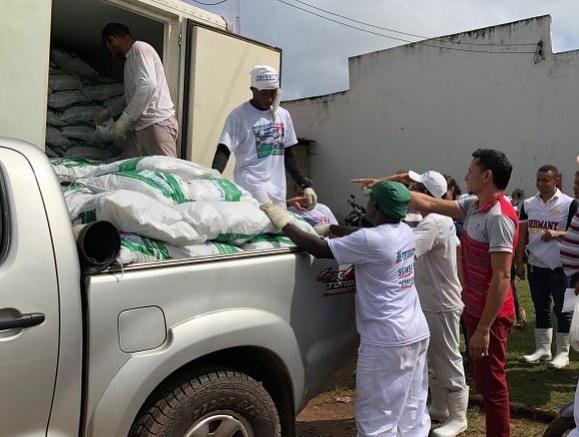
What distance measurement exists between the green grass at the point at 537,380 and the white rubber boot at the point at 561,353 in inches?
1.9

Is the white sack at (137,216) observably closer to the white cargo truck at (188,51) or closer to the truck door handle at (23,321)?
the truck door handle at (23,321)

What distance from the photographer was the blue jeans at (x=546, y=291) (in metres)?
5.74

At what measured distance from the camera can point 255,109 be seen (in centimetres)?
456

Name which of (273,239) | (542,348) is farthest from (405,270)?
(542,348)

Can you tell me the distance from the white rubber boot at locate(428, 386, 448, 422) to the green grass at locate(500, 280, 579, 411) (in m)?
0.87

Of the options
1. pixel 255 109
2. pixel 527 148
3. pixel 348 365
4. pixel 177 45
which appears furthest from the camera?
pixel 527 148

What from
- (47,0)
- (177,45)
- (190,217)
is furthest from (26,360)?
(177,45)

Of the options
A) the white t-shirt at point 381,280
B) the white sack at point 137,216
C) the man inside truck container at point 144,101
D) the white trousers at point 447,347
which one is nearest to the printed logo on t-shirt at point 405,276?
the white t-shirt at point 381,280

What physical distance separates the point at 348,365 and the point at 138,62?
9.24 ft

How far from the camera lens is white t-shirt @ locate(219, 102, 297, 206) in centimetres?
450

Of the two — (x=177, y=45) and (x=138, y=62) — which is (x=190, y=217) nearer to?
(x=138, y=62)

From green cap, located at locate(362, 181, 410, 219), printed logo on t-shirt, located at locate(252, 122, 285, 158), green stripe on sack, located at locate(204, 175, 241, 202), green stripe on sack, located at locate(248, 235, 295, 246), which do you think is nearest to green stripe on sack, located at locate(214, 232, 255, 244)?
green stripe on sack, located at locate(248, 235, 295, 246)

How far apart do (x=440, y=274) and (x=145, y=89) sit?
2.57m

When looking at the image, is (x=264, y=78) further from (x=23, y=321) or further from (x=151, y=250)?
(x=23, y=321)
